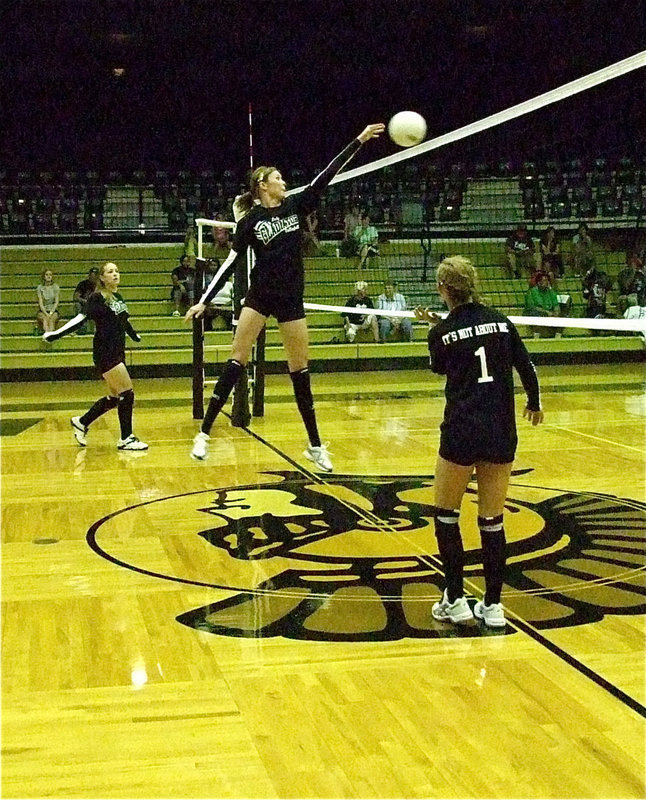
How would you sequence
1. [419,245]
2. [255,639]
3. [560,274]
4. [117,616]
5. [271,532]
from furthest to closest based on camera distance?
1. [419,245]
2. [560,274]
3. [271,532]
4. [117,616]
5. [255,639]

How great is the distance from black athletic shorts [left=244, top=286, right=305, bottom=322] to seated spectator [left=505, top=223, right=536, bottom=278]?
462 inches

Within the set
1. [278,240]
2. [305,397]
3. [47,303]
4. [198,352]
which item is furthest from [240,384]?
[47,303]

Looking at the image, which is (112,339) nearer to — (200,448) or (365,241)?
(200,448)

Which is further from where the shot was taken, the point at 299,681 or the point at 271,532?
the point at 271,532

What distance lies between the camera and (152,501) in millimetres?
6715

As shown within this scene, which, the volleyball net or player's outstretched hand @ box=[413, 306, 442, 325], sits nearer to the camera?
player's outstretched hand @ box=[413, 306, 442, 325]

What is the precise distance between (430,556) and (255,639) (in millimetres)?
1518

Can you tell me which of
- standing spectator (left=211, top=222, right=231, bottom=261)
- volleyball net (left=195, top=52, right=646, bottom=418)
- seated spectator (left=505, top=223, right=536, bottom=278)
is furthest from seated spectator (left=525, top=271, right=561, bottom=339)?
standing spectator (left=211, top=222, right=231, bottom=261)

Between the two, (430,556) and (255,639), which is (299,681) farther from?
(430,556)

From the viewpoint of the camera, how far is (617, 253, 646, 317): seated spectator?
1579cm

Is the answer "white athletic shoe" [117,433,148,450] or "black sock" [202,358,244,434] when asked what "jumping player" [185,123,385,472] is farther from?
"white athletic shoe" [117,433,148,450]

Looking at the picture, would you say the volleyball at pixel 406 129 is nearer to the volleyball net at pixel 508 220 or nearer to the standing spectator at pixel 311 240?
the volleyball net at pixel 508 220

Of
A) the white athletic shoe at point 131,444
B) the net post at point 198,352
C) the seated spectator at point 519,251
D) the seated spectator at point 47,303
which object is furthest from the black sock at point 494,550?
the seated spectator at point 519,251

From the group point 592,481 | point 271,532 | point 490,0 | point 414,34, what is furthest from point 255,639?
point 414,34
